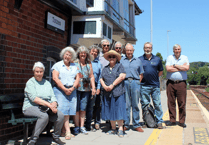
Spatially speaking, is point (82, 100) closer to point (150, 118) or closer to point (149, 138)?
point (149, 138)

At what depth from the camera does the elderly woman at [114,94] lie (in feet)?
Result: 16.7

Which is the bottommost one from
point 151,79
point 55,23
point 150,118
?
point 150,118

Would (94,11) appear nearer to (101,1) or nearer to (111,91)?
(101,1)

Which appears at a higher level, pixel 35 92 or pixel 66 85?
pixel 66 85

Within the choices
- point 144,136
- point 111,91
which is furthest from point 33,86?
point 144,136

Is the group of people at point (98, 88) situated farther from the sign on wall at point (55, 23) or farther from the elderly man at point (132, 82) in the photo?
the sign on wall at point (55, 23)

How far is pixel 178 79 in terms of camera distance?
6.18 metres

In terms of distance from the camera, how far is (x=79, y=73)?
5.23 meters

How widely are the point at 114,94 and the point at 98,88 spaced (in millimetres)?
707

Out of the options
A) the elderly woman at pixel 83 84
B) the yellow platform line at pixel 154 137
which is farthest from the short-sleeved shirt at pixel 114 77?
the yellow platform line at pixel 154 137

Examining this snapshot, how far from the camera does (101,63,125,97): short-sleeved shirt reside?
5146 mm

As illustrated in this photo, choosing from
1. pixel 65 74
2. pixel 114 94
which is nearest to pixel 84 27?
pixel 65 74

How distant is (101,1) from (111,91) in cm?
605

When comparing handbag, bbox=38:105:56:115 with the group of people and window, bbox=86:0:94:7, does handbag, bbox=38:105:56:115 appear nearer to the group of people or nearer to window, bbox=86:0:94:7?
the group of people
